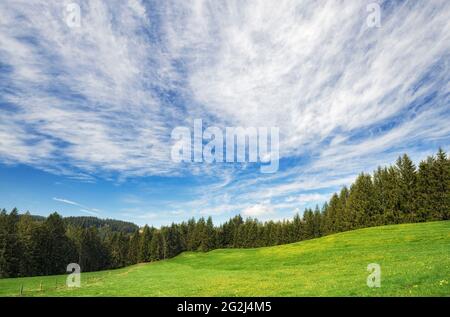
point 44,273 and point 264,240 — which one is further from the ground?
point 264,240

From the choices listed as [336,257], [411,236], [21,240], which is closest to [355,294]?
[336,257]

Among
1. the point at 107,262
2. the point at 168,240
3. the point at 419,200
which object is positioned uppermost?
the point at 419,200

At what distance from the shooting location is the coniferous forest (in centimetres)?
8219

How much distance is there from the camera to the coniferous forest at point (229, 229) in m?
82.2

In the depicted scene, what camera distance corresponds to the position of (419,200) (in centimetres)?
8250

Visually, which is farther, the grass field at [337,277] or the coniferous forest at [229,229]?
the coniferous forest at [229,229]

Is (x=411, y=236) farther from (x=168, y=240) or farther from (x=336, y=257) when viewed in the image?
(x=168, y=240)

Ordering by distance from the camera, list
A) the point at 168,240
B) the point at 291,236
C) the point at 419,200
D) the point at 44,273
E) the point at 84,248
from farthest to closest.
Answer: the point at 168,240
the point at 291,236
the point at 84,248
the point at 44,273
the point at 419,200

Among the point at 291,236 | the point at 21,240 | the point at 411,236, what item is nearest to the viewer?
the point at 411,236

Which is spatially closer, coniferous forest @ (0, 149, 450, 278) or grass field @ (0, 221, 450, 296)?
grass field @ (0, 221, 450, 296)

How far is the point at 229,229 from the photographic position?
156 m

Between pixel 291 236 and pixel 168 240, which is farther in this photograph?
pixel 168 240

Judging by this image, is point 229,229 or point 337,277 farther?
point 229,229
